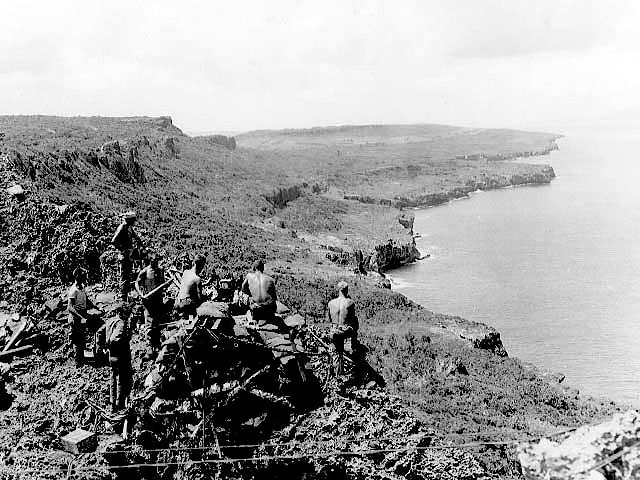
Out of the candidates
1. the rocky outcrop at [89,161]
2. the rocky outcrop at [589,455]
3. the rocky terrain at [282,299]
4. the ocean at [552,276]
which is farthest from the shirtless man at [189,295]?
the ocean at [552,276]

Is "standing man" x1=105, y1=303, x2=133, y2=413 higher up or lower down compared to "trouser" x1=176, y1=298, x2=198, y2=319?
lower down

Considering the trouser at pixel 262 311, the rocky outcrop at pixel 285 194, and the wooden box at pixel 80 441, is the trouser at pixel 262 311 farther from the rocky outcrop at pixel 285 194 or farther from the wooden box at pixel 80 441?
the rocky outcrop at pixel 285 194

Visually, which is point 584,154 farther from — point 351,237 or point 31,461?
point 31,461

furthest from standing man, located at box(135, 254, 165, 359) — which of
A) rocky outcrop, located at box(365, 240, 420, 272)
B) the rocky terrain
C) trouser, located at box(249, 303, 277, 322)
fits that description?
rocky outcrop, located at box(365, 240, 420, 272)

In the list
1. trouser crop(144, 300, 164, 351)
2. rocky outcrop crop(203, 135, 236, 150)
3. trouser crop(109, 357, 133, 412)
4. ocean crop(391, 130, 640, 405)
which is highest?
rocky outcrop crop(203, 135, 236, 150)

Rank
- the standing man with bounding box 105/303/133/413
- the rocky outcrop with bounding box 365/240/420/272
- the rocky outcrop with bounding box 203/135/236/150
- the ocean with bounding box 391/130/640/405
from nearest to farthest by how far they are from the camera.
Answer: the standing man with bounding box 105/303/133/413 < the ocean with bounding box 391/130/640/405 < the rocky outcrop with bounding box 365/240/420/272 < the rocky outcrop with bounding box 203/135/236/150

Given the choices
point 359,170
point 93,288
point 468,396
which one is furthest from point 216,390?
point 359,170

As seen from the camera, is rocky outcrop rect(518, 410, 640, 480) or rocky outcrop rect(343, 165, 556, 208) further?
rocky outcrop rect(343, 165, 556, 208)

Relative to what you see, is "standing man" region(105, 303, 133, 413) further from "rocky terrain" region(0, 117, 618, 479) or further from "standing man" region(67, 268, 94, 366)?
"standing man" region(67, 268, 94, 366)
